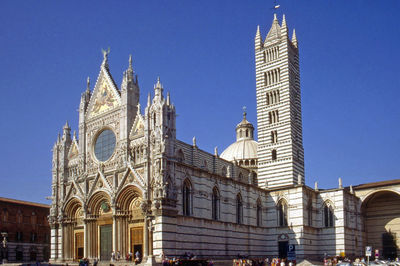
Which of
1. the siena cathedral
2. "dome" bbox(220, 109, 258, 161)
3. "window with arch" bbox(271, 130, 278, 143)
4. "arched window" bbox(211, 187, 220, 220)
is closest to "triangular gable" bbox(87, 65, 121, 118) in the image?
the siena cathedral

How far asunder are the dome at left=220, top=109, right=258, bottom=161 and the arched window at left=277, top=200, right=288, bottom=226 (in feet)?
36.9

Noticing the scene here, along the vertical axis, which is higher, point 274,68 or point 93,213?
point 274,68

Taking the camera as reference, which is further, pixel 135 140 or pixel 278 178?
pixel 278 178

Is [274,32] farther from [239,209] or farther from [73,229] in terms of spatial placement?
[73,229]

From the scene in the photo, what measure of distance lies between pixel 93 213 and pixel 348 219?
24.5 m

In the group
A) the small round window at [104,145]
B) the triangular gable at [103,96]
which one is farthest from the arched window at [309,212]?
the triangular gable at [103,96]

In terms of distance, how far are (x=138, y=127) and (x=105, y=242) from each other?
9.45m

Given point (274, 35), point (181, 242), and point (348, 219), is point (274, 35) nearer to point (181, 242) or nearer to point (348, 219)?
point (348, 219)

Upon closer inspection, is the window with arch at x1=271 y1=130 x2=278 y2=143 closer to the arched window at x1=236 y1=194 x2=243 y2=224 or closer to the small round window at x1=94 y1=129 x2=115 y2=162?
the arched window at x1=236 y1=194 x2=243 y2=224

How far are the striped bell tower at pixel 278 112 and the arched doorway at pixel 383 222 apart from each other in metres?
9.94

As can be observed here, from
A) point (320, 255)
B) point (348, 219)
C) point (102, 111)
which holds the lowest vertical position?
point (320, 255)

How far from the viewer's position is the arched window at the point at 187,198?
36125 millimetres

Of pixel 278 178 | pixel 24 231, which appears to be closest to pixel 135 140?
pixel 278 178

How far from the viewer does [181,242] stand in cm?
3466
